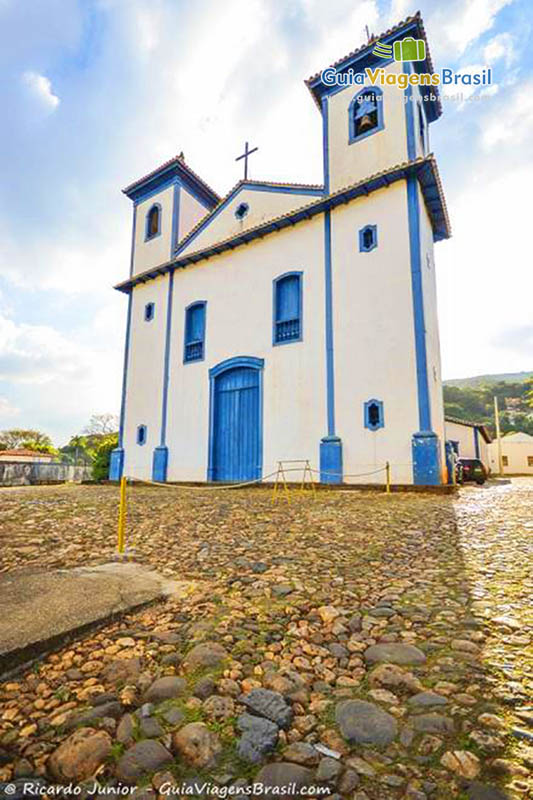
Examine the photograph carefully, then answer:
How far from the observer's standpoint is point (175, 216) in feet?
51.4

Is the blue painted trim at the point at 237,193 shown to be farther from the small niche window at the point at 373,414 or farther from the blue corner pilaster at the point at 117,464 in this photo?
the blue corner pilaster at the point at 117,464

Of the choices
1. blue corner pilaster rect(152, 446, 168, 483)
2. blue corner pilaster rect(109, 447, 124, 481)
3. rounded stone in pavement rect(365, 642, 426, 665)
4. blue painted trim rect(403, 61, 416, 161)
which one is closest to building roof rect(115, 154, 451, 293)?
blue painted trim rect(403, 61, 416, 161)

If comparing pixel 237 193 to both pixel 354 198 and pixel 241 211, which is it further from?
pixel 354 198

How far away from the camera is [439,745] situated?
3.98 ft

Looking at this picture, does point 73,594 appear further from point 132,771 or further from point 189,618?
point 132,771

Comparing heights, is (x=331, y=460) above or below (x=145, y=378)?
below

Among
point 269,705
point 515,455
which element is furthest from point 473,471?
point 515,455

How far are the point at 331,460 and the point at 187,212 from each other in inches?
463

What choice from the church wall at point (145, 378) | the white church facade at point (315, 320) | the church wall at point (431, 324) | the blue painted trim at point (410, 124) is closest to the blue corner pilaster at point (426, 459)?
the white church facade at point (315, 320)

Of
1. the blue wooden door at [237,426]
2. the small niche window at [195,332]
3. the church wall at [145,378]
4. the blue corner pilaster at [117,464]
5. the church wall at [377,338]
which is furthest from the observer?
the blue corner pilaster at [117,464]

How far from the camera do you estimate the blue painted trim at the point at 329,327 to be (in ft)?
35.0

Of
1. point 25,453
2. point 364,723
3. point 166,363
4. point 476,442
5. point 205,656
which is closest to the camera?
point 364,723

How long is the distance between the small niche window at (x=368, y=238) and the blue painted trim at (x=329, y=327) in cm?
94

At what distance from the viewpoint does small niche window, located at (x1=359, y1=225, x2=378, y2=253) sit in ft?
35.3
